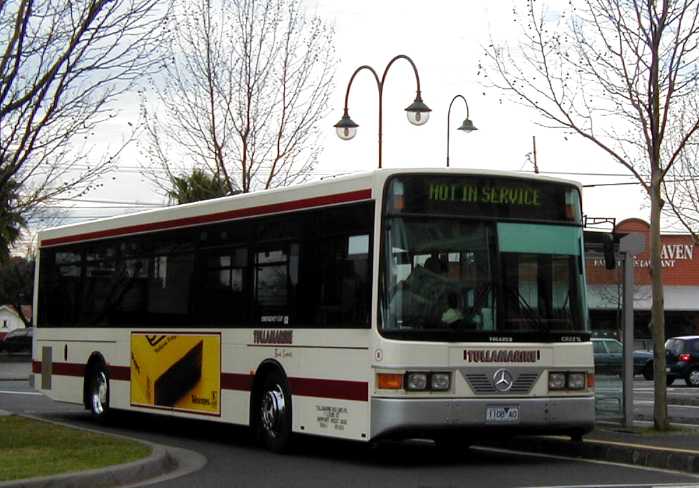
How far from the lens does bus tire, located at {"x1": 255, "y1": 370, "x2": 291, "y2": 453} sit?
1512 cm

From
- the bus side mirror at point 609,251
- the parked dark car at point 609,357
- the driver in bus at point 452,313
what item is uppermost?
the bus side mirror at point 609,251

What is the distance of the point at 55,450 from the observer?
556 inches

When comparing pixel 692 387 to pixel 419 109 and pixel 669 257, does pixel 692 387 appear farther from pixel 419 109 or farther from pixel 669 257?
pixel 669 257

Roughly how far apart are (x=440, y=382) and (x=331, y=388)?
134 centimetres

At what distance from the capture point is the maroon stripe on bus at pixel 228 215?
14.3 metres

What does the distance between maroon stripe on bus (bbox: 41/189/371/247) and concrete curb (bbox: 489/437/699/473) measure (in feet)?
13.0

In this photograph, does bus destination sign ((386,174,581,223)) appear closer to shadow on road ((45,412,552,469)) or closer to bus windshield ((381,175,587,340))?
bus windshield ((381,175,587,340))

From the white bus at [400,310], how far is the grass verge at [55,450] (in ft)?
5.98

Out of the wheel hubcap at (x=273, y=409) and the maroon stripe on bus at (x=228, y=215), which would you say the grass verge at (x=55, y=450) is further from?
the maroon stripe on bus at (x=228, y=215)

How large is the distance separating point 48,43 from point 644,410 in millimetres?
13600

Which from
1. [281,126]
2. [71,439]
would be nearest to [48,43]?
[71,439]

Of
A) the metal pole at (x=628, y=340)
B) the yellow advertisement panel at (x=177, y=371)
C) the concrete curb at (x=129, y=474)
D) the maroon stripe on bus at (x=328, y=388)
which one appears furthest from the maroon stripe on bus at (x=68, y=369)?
the metal pole at (x=628, y=340)

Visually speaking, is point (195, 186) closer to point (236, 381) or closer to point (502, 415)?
point (236, 381)

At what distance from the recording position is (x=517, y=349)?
547 inches
